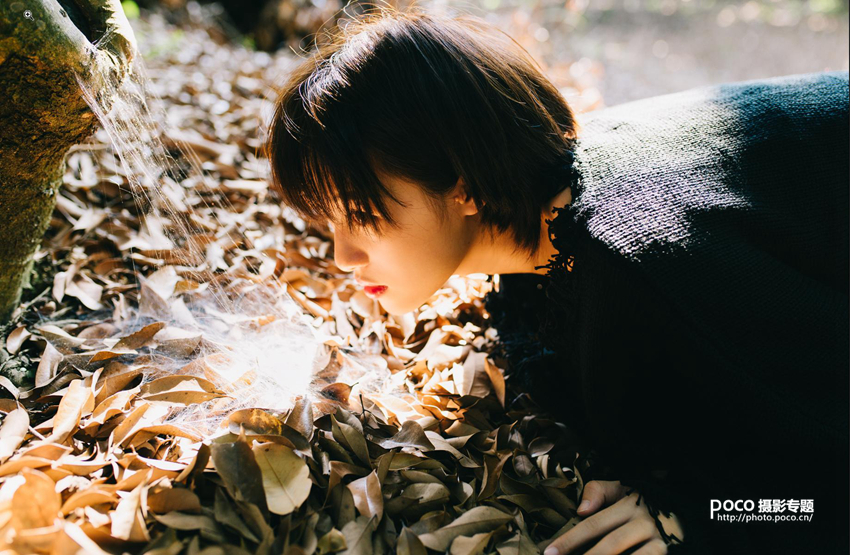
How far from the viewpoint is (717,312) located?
1017 mm

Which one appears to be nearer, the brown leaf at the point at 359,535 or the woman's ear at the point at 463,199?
the brown leaf at the point at 359,535

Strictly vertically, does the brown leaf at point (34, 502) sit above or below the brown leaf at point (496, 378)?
below

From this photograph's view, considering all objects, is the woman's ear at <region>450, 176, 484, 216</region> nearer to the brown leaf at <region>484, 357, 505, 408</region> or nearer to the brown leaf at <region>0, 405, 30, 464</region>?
the brown leaf at <region>484, 357, 505, 408</region>

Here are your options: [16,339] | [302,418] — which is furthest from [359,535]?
[16,339]

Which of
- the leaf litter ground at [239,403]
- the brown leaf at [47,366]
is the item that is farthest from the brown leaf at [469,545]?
the brown leaf at [47,366]

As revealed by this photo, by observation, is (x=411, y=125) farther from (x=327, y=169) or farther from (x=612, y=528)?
(x=612, y=528)

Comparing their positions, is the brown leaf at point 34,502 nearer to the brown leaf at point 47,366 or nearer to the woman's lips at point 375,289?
the brown leaf at point 47,366

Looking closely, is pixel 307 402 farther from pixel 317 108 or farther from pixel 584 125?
pixel 584 125

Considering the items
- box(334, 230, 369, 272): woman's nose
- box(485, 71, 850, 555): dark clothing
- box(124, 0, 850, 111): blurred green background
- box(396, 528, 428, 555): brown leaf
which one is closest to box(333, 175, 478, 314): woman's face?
box(334, 230, 369, 272): woman's nose

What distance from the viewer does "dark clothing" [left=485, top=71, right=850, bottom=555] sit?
1025 mm

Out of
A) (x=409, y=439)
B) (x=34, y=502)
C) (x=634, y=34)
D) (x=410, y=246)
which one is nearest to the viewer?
(x=34, y=502)

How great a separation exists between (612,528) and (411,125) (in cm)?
91

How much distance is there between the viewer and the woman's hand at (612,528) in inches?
40.6

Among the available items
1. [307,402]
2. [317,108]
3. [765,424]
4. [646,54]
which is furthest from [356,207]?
[646,54]
